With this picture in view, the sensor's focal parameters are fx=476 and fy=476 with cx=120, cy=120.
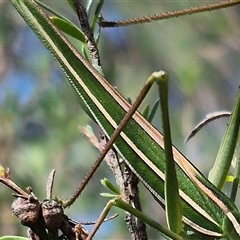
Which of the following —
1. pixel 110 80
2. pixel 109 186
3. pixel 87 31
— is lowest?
pixel 109 186

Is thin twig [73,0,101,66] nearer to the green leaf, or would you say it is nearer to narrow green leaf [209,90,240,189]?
the green leaf

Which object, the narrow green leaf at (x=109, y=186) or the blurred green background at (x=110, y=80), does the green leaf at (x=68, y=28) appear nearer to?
the narrow green leaf at (x=109, y=186)

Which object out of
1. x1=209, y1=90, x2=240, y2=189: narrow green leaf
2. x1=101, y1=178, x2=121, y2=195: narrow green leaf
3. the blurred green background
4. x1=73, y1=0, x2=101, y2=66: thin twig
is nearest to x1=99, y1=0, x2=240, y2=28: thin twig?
x1=73, y1=0, x2=101, y2=66: thin twig

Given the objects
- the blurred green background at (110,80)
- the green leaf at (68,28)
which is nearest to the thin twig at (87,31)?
the green leaf at (68,28)

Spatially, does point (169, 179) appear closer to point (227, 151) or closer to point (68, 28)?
point (227, 151)

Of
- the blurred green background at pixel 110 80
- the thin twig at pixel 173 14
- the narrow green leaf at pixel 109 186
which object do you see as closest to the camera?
the narrow green leaf at pixel 109 186

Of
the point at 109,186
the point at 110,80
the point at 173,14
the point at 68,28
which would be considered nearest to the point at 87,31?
the point at 68,28

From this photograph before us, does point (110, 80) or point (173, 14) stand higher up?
point (110, 80)

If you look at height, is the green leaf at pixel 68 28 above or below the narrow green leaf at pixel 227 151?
above

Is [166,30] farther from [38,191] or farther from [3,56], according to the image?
[38,191]
